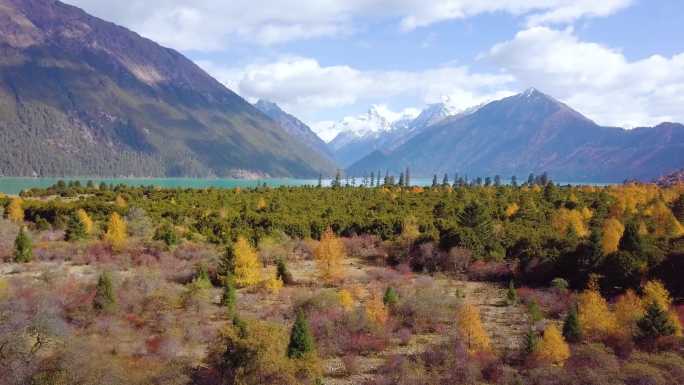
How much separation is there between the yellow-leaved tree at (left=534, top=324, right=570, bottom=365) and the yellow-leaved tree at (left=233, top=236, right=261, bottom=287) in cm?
2444

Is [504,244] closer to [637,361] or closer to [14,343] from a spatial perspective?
[637,361]

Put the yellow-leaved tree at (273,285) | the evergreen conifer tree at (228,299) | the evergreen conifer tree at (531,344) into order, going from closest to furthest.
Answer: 1. the evergreen conifer tree at (531,344)
2. the evergreen conifer tree at (228,299)
3. the yellow-leaved tree at (273,285)

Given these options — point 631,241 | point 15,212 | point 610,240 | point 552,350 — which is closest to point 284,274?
point 552,350

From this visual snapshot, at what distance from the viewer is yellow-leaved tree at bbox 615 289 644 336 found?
30328 millimetres

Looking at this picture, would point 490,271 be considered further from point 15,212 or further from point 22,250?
point 15,212

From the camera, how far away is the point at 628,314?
31859mm

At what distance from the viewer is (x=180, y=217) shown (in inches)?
2985

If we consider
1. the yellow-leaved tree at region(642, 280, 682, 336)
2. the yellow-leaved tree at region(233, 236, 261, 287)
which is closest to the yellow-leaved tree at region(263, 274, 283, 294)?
the yellow-leaved tree at region(233, 236, 261, 287)

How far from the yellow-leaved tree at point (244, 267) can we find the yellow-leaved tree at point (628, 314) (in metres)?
26.8

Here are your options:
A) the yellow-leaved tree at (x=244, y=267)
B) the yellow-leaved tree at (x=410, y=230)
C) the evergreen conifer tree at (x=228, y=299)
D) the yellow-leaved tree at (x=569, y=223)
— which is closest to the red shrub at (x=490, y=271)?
the yellow-leaved tree at (x=410, y=230)

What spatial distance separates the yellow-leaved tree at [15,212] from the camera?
70.4m

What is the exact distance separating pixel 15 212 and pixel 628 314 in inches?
2828

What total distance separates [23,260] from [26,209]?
101 ft

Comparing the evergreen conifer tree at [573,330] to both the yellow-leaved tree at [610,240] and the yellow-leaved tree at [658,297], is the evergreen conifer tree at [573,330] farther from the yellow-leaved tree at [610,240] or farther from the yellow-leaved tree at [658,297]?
the yellow-leaved tree at [610,240]
